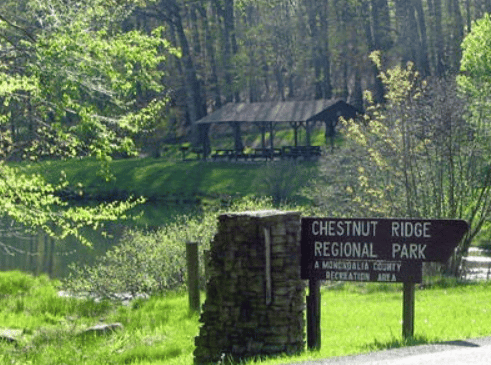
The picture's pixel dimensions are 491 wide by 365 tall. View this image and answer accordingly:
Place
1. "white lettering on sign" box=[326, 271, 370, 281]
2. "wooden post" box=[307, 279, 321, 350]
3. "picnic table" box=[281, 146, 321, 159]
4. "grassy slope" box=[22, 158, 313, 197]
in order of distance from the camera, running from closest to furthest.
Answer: "white lettering on sign" box=[326, 271, 370, 281] → "wooden post" box=[307, 279, 321, 350] → "grassy slope" box=[22, 158, 313, 197] → "picnic table" box=[281, 146, 321, 159]

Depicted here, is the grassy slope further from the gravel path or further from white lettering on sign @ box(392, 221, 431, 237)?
the gravel path

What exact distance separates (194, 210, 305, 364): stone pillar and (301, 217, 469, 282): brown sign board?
0.31 metres

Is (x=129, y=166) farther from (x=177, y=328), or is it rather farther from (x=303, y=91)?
(x=177, y=328)

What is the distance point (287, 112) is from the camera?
6544 cm

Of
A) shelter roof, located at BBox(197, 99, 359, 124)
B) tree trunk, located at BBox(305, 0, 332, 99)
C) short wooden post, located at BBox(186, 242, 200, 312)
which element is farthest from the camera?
tree trunk, located at BBox(305, 0, 332, 99)

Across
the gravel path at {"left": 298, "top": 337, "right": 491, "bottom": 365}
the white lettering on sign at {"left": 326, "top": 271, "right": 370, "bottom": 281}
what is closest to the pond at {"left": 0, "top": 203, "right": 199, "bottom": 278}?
the white lettering on sign at {"left": 326, "top": 271, "right": 370, "bottom": 281}

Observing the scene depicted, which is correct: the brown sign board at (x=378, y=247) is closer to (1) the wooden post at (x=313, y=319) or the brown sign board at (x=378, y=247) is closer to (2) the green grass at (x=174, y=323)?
(1) the wooden post at (x=313, y=319)

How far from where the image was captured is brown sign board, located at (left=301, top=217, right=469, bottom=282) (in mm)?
10891

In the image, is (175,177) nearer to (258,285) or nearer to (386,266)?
(258,285)

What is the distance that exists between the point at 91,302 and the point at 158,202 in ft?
137

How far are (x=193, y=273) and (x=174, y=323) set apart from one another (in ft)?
3.12

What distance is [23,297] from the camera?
21203 millimetres

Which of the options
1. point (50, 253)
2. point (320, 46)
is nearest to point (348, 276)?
point (50, 253)

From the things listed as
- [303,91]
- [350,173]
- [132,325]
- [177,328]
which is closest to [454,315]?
[177,328]
